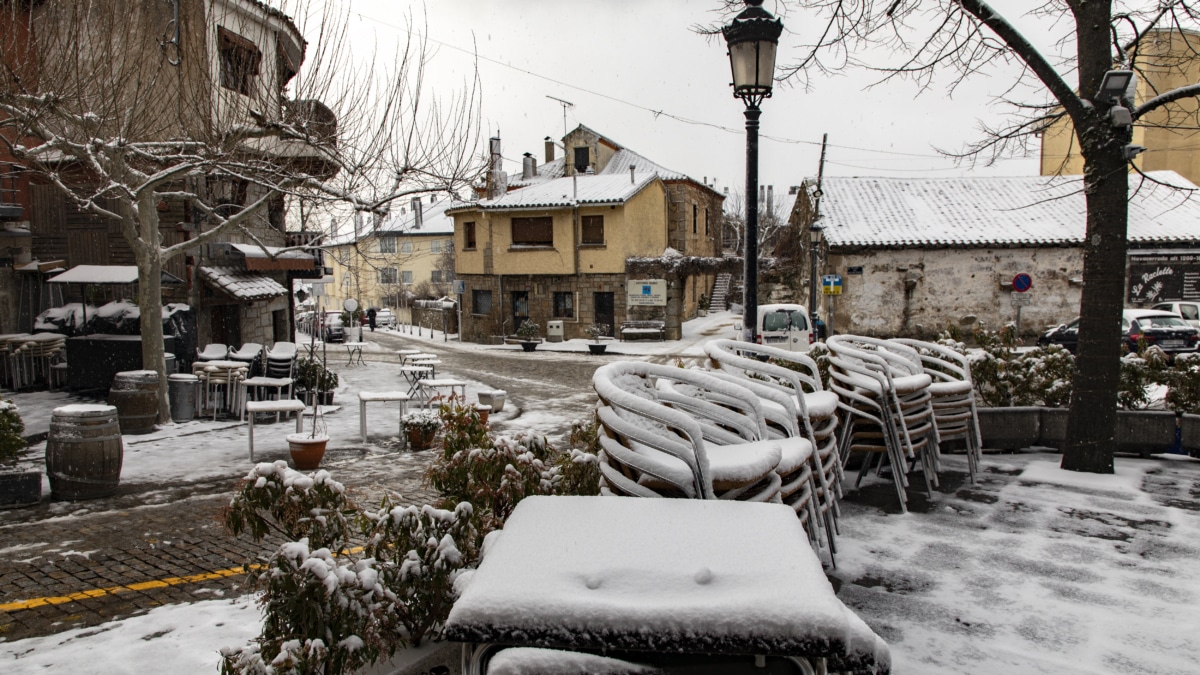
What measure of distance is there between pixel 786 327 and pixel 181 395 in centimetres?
1317

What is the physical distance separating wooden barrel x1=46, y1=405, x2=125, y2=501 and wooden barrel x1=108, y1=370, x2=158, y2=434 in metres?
2.85

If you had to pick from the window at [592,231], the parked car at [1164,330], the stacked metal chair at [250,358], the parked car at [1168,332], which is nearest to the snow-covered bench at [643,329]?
the window at [592,231]

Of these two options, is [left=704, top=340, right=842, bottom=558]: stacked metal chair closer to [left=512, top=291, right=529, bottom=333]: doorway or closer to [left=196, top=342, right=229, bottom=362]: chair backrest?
[left=196, top=342, right=229, bottom=362]: chair backrest

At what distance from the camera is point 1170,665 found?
2.71 meters

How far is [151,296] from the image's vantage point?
1032cm

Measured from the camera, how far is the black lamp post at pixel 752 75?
239 inches

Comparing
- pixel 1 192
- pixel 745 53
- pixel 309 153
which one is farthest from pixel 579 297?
pixel 745 53

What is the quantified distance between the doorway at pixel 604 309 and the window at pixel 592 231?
2046mm

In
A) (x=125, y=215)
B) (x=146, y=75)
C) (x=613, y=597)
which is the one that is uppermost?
(x=146, y=75)

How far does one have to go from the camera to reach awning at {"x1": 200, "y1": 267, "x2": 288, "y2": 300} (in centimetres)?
1430

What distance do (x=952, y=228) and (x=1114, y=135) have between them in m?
18.8

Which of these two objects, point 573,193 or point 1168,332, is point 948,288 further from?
point 573,193

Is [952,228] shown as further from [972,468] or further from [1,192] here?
[1,192]

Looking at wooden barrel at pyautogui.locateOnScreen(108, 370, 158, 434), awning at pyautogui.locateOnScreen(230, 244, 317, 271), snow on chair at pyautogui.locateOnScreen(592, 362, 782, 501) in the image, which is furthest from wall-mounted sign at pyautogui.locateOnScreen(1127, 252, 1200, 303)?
wooden barrel at pyautogui.locateOnScreen(108, 370, 158, 434)
